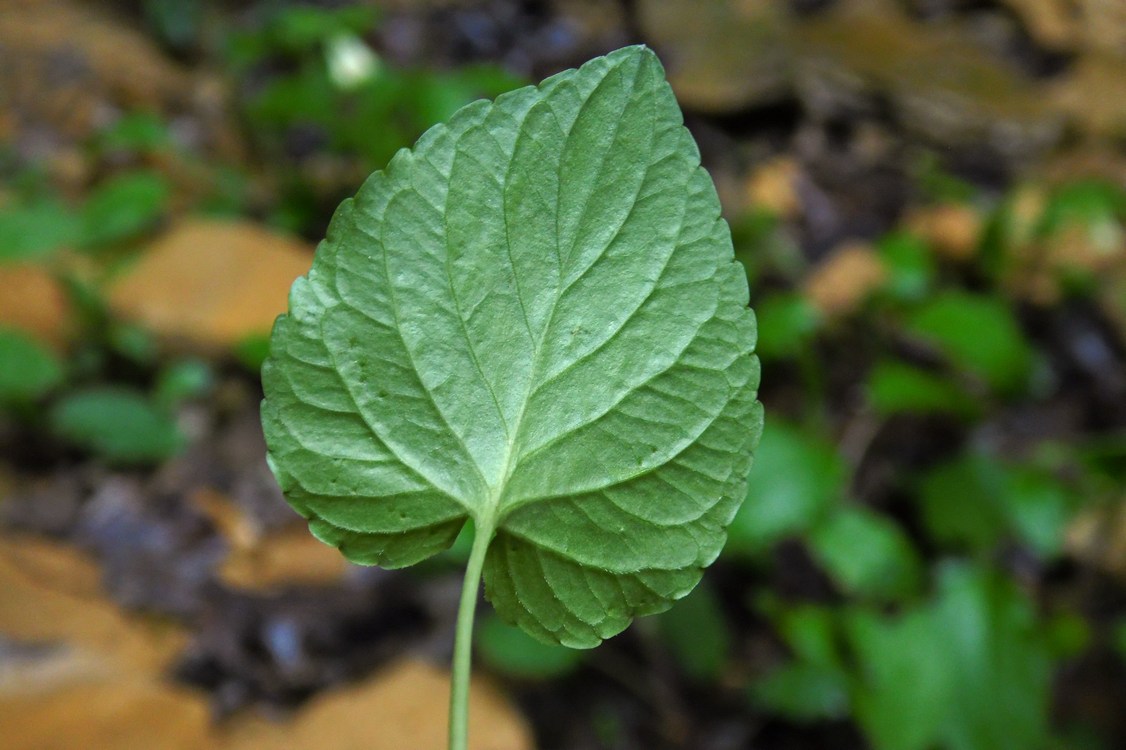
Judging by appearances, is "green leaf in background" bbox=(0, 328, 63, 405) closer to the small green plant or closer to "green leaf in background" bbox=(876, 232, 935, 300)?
the small green plant

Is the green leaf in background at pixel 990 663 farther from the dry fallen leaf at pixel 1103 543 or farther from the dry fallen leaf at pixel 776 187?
the dry fallen leaf at pixel 776 187

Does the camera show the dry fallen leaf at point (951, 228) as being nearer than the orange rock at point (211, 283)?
No

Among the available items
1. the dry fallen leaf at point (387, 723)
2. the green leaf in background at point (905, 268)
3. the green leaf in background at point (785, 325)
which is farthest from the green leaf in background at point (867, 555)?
the green leaf in background at point (905, 268)

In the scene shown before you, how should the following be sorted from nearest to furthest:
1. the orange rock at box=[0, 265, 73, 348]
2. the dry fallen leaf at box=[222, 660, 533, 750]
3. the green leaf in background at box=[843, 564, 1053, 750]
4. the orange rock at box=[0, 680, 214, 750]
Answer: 1. the orange rock at box=[0, 680, 214, 750]
2. the dry fallen leaf at box=[222, 660, 533, 750]
3. the green leaf in background at box=[843, 564, 1053, 750]
4. the orange rock at box=[0, 265, 73, 348]

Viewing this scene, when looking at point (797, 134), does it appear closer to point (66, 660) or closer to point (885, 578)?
point (885, 578)

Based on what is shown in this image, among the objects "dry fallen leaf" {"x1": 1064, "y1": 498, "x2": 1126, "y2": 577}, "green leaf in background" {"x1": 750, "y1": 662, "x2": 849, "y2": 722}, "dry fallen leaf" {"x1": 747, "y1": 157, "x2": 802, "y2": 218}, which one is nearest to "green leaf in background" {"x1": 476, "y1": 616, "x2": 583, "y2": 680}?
"green leaf in background" {"x1": 750, "y1": 662, "x2": 849, "y2": 722}

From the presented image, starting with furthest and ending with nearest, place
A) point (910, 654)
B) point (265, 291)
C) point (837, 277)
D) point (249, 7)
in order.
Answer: point (249, 7) < point (837, 277) < point (265, 291) < point (910, 654)

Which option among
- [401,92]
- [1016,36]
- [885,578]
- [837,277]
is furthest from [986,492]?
[1016,36]
